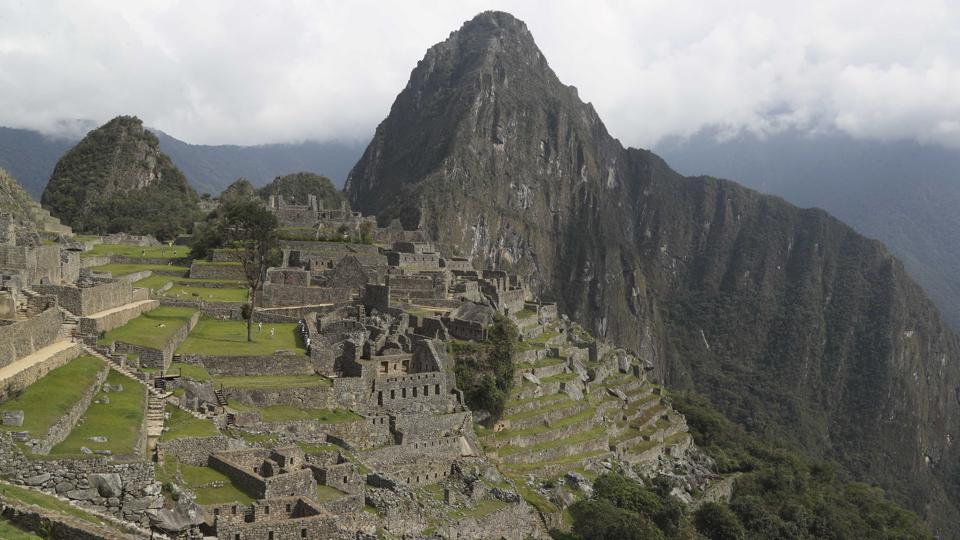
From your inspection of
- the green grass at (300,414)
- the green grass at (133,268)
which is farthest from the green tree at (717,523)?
the green grass at (133,268)

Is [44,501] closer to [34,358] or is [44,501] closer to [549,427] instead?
[34,358]

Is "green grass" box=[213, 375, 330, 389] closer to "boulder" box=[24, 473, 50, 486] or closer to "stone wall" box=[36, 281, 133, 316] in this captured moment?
"stone wall" box=[36, 281, 133, 316]

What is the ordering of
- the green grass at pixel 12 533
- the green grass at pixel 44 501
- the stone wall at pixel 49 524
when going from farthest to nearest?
1. the green grass at pixel 44 501
2. the stone wall at pixel 49 524
3. the green grass at pixel 12 533

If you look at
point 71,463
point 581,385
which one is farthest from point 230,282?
point 71,463

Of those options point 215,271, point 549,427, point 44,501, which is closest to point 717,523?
point 549,427

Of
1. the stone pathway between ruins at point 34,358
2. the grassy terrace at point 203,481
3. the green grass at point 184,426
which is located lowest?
the grassy terrace at point 203,481

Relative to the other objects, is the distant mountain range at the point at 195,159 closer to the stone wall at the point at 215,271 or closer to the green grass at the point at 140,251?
the green grass at the point at 140,251
